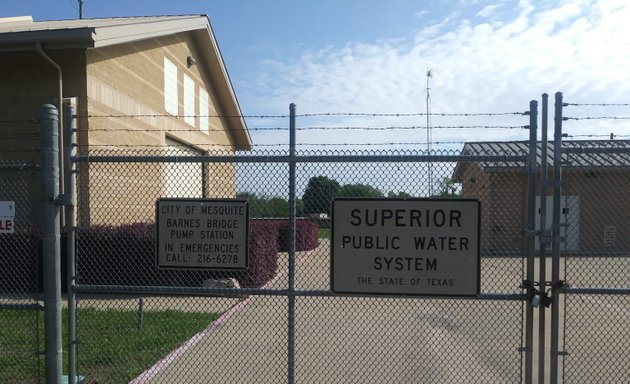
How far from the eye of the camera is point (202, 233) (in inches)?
180

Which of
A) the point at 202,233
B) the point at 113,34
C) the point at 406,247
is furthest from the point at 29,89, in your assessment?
the point at 406,247

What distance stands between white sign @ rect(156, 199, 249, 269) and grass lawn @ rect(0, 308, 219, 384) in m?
1.50

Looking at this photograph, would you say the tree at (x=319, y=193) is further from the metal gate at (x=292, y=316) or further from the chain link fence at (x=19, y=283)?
the chain link fence at (x=19, y=283)

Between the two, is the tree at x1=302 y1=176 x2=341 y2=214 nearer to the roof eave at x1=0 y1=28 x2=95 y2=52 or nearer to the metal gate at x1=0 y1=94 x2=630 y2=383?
the metal gate at x1=0 y1=94 x2=630 y2=383

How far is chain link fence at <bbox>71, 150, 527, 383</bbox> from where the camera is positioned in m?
4.55

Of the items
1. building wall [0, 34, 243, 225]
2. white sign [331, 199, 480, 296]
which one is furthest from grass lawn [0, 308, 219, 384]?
white sign [331, 199, 480, 296]

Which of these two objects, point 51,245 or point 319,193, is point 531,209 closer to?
point 319,193

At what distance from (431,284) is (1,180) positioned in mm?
9516

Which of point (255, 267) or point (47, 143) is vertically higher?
point (47, 143)

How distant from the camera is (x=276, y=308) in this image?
9.34 m

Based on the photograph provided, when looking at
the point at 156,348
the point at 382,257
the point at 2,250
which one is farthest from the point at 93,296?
the point at 382,257

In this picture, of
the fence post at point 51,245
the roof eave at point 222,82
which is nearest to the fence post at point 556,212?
the fence post at point 51,245

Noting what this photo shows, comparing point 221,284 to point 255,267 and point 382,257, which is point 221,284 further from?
point 382,257

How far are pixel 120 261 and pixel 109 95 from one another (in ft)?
12.3
